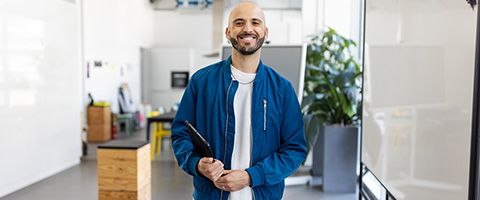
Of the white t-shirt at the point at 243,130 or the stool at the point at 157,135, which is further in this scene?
the stool at the point at 157,135

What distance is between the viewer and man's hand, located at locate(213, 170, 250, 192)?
4.85 feet

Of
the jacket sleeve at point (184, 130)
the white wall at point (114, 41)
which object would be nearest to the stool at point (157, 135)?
the white wall at point (114, 41)

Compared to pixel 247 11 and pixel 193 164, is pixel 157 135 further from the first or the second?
pixel 247 11

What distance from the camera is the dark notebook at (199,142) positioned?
1461 millimetres

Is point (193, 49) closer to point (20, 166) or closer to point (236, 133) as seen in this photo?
point (20, 166)

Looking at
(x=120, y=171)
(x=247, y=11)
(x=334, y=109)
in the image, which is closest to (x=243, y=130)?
(x=247, y=11)

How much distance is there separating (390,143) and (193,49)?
9.05m

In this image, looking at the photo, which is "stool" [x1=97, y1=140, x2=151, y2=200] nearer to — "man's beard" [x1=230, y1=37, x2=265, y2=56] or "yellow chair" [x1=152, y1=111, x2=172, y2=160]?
"man's beard" [x1=230, y1=37, x2=265, y2=56]

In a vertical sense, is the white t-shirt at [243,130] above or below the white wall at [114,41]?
below

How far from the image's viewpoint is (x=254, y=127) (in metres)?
1.54

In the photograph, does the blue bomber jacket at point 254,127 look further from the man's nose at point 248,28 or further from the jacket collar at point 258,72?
the man's nose at point 248,28

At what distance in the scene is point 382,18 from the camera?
110 inches

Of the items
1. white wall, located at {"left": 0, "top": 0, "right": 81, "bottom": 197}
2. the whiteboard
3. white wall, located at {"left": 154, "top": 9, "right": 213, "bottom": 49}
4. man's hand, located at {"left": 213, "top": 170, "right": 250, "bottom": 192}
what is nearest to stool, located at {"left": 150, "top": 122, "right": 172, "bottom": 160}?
white wall, located at {"left": 0, "top": 0, "right": 81, "bottom": 197}

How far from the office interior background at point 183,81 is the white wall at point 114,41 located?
3 centimetres
